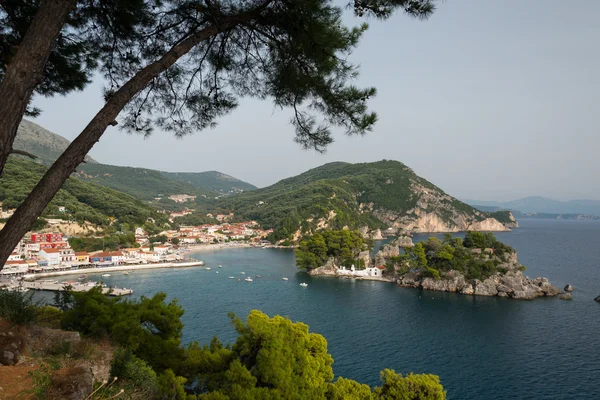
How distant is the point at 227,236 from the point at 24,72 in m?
54.5

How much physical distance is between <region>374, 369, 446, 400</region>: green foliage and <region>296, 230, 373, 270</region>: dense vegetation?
73.3 feet

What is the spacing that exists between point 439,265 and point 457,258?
1.30 m

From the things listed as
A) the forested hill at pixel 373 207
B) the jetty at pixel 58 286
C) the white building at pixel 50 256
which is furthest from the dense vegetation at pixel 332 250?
the forested hill at pixel 373 207

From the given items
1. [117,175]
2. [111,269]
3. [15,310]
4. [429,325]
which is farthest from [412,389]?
[117,175]

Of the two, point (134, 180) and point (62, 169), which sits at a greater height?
point (134, 180)

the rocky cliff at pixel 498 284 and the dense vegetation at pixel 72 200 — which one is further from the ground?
the dense vegetation at pixel 72 200

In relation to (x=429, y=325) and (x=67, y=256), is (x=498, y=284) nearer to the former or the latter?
(x=429, y=325)

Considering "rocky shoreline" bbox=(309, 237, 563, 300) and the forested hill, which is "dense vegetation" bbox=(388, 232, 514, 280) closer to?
"rocky shoreline" bbox=(309, 237, 563, 300)

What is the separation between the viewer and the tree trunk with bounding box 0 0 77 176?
4.79 ft

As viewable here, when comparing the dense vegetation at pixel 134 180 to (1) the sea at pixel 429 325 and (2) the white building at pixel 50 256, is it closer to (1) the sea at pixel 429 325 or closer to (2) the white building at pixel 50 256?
(2) the white building at pixel 50 256

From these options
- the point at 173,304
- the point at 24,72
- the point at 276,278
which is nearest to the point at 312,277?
the point at 276,278

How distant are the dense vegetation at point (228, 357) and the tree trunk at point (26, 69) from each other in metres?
4.38

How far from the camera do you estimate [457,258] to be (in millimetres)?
24562

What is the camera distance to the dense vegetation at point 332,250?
2997 cm
